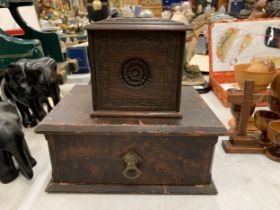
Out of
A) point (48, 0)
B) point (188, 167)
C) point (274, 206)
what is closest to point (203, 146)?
point (188, 167)

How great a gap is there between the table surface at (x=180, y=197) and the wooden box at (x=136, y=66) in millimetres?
219

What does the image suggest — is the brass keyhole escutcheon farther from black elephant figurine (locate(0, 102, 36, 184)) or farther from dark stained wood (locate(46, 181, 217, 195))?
black elephant figurine (locate(0, 102, 36, 184))

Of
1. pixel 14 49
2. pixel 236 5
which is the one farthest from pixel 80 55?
pixel 236 5

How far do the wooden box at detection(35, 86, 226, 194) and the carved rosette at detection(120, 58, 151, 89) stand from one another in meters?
0.09

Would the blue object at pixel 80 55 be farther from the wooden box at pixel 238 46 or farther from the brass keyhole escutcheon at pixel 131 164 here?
the brass keyhole escutcheon at pixel 131 164

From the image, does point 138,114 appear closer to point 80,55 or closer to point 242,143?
point 242,143

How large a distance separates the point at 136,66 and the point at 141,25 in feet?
0.33

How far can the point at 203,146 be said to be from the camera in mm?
600

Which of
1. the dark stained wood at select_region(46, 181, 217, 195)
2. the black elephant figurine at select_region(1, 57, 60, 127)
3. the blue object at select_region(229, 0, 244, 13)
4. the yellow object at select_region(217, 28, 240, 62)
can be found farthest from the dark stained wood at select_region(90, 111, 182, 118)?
the blue object at select_region(229, 0, 244, 13)

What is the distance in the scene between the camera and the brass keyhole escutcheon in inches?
23.8

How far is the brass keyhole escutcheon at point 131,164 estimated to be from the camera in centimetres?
60

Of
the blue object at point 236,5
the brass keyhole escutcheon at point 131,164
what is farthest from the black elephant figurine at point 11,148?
the blue object at point 236,5

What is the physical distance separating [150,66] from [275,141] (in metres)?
0.43

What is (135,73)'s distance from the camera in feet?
1.98
